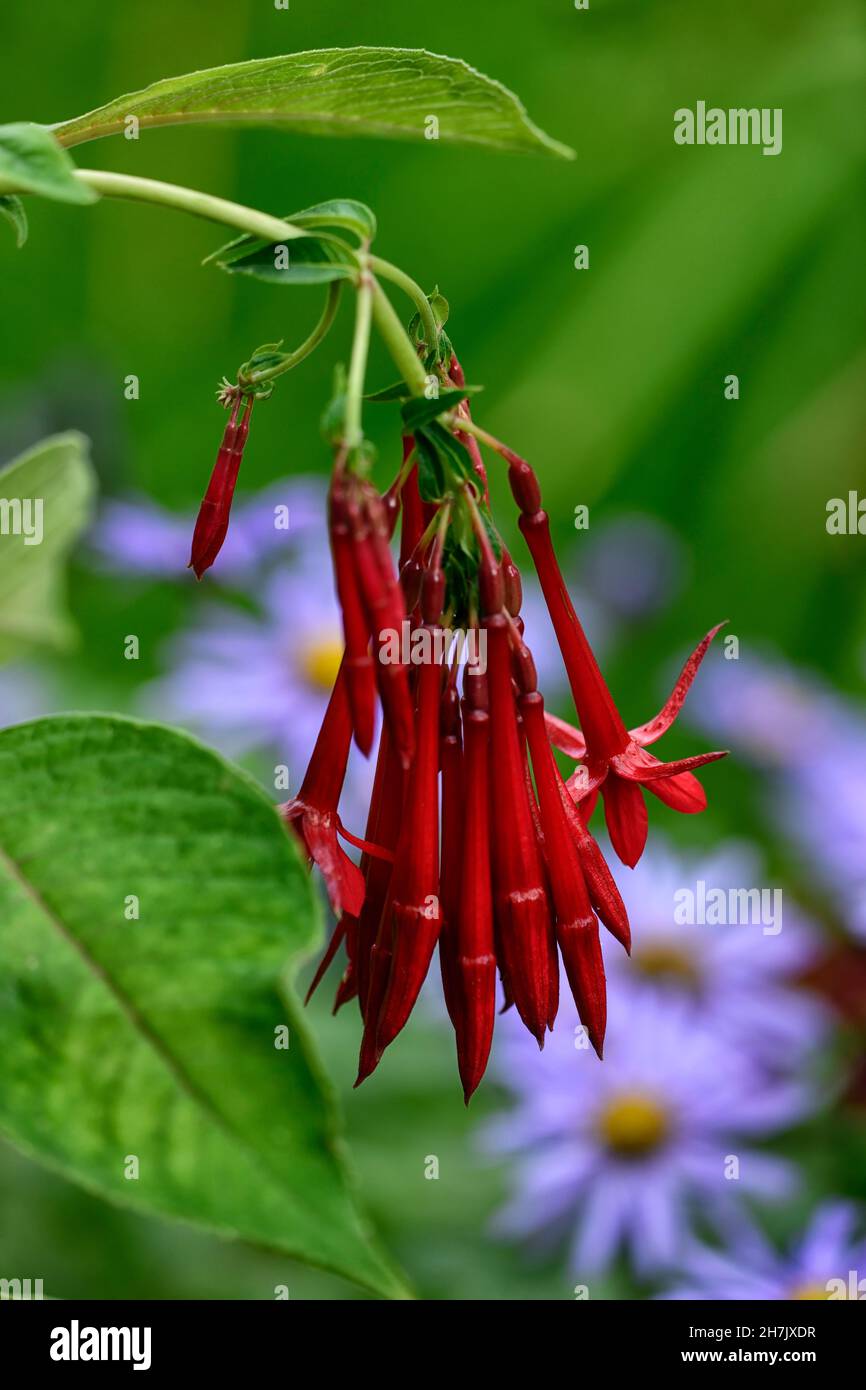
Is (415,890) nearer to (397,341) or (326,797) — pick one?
(326,797)

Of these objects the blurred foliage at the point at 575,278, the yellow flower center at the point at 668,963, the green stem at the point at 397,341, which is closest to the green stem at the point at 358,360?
the green stem at the point at 397,341

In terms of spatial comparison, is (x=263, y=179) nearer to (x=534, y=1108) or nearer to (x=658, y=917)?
(x=658, y=917)

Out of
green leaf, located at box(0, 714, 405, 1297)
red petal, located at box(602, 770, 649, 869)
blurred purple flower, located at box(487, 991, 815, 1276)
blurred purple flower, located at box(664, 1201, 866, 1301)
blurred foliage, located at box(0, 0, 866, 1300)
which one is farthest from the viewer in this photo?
blurred foliage, located at box(0, 0, 866, 1300)

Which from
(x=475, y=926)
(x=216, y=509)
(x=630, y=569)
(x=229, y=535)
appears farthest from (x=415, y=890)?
(x=630, y=569)

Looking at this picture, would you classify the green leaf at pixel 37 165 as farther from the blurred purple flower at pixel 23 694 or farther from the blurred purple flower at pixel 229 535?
the blurred purple flower at pixel 23 694

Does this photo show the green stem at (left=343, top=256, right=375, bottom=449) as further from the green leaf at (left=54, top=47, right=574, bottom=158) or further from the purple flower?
the purple flower

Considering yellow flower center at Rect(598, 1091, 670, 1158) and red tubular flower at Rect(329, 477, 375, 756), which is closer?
red tubular flower at Rect(329, 477, 375, 756)

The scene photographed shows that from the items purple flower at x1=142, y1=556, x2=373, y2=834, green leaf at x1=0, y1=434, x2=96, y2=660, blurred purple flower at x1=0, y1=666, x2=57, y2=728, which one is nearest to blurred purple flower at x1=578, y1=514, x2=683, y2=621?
purple flower at x1=142, y1=556, x2=373, y2=834

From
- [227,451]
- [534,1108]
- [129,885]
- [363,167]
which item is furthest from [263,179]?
[129,885]
